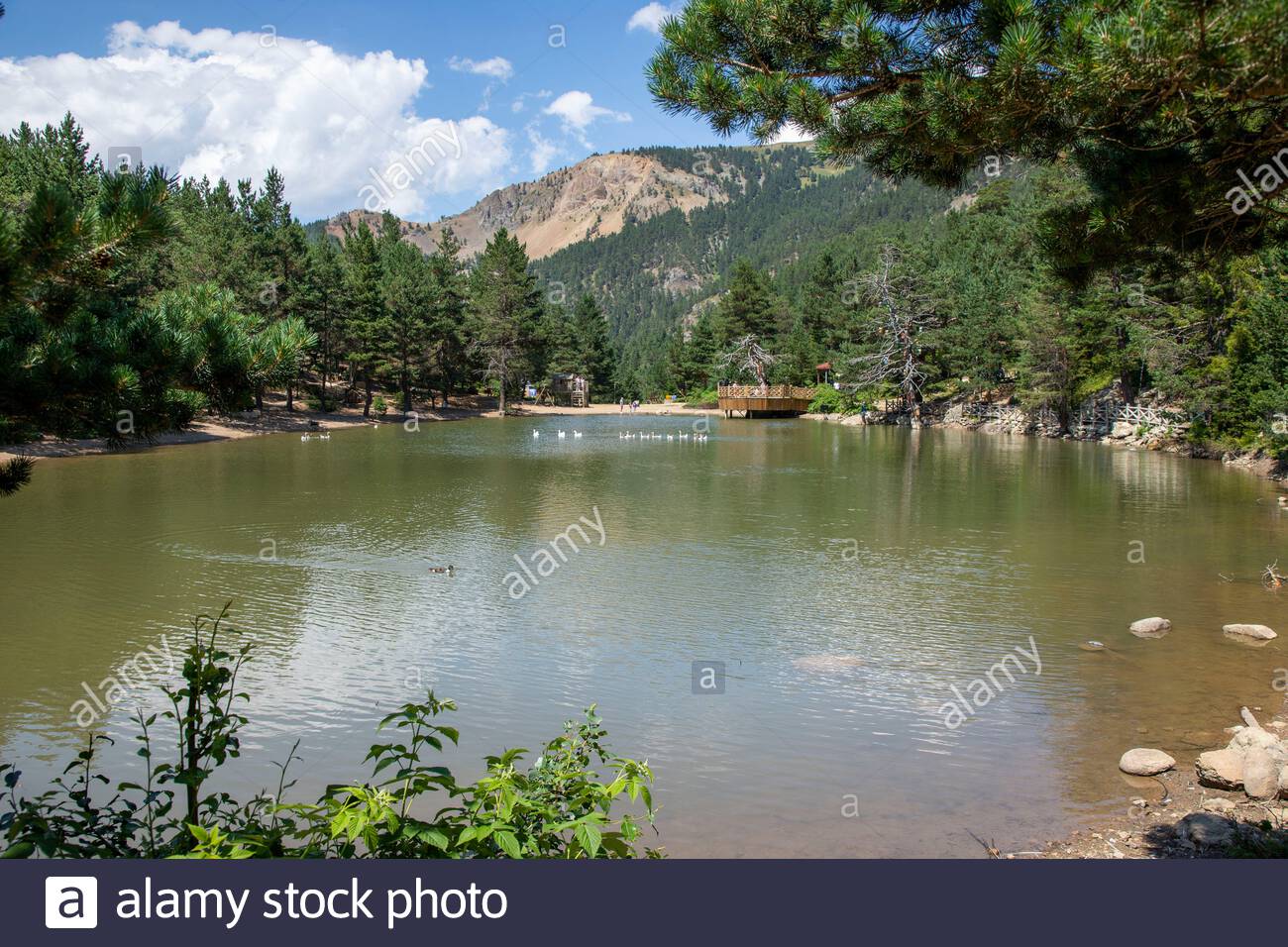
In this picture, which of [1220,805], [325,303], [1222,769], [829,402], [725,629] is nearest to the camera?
[1220,805]

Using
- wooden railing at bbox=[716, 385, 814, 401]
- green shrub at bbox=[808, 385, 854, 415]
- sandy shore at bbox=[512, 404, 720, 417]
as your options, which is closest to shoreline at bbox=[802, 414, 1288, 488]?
green shrub at bbox=[808, 385, 854, 415]

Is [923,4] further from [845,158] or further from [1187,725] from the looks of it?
[1187,725]

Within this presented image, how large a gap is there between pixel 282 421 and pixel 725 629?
157 feet

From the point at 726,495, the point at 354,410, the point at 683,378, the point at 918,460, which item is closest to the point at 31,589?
the point at 726,495

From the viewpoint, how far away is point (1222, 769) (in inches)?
291

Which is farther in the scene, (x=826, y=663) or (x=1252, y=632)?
(x=1252, y=632)

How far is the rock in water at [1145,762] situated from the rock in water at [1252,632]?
4952 millimetres

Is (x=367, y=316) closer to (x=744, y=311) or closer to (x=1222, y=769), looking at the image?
(x=744, y=311)

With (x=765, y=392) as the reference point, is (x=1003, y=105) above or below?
below

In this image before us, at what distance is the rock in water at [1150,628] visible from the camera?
12008mm

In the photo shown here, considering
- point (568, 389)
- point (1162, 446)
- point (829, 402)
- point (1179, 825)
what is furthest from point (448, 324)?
point (1179, 825)

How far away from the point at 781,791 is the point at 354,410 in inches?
2424

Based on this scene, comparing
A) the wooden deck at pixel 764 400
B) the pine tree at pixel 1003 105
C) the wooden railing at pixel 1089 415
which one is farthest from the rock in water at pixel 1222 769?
the wooden deck at pixel 764 400

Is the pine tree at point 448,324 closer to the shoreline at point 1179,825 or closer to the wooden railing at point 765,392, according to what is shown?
the wooden railing at point 765,392
